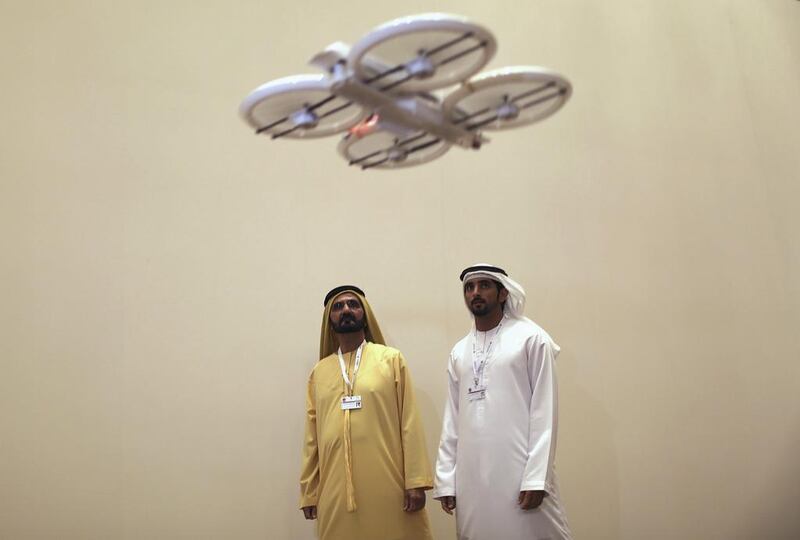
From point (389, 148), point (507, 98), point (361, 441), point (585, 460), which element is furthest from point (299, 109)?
point (585, 460)

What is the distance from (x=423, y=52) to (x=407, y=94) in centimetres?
24

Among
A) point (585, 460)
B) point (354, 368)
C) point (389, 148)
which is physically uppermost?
point (389, 148)

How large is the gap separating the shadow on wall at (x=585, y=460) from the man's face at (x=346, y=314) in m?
1.60

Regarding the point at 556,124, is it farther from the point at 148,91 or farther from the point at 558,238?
the point at 148,91

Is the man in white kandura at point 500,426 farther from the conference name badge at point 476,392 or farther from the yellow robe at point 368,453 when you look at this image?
the yellow robe at point 368,453

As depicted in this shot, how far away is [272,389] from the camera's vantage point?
4.17 metres

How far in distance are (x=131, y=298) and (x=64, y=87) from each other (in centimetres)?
119

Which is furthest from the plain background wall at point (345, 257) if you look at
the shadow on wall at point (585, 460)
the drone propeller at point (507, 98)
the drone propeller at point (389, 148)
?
the drone propeller at point (507, 98)

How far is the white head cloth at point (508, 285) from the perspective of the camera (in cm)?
370

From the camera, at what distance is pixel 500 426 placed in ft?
11.3

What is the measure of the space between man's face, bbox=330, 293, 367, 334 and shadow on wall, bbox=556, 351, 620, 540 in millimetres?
1599

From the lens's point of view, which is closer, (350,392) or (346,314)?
(350,392)

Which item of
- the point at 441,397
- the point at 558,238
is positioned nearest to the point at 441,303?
the point at 441,397

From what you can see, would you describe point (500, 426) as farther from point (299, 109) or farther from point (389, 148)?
point (299, 109)
